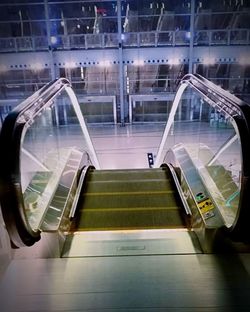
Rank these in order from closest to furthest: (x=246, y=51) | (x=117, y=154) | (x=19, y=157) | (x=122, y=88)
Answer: (x=19, y=157) → (x=117, y=154) → (x=246, y=51) → (x=122, y=88)

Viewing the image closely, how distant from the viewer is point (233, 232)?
1883mm

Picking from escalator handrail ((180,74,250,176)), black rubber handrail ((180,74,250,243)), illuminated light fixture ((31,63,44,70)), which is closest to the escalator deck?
black rubber handrail ((180,74,250,243))

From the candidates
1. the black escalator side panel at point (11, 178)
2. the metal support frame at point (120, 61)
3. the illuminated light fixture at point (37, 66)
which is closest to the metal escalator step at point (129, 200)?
the black escalator side panel at point (11, 178)

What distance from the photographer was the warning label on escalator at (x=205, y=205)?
2402 millimetres

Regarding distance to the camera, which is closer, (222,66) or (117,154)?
(117,154)

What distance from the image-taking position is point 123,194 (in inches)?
130

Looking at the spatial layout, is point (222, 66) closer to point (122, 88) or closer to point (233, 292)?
point (122, 88)

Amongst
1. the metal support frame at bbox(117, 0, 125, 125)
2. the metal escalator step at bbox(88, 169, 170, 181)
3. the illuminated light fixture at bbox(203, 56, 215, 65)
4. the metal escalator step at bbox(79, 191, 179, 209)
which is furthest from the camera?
the illuminated light fixture at bbox(203, 56, 215, 65)

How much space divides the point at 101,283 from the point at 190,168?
1679 millimetres

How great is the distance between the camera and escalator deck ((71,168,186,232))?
9.26 ft

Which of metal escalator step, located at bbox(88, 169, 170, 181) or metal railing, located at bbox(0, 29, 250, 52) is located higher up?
metal railing, located at bbox(0, 29, 250, 52)

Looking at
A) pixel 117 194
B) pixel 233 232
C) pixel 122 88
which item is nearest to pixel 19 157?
pixel 233 232

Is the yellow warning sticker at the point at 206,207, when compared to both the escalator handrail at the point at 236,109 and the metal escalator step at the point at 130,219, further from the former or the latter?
the escalator handrail at the point at 236,109

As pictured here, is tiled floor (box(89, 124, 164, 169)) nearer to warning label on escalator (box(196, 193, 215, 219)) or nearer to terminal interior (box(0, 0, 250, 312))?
terminal interior (box(0, 0, 250, 312))
